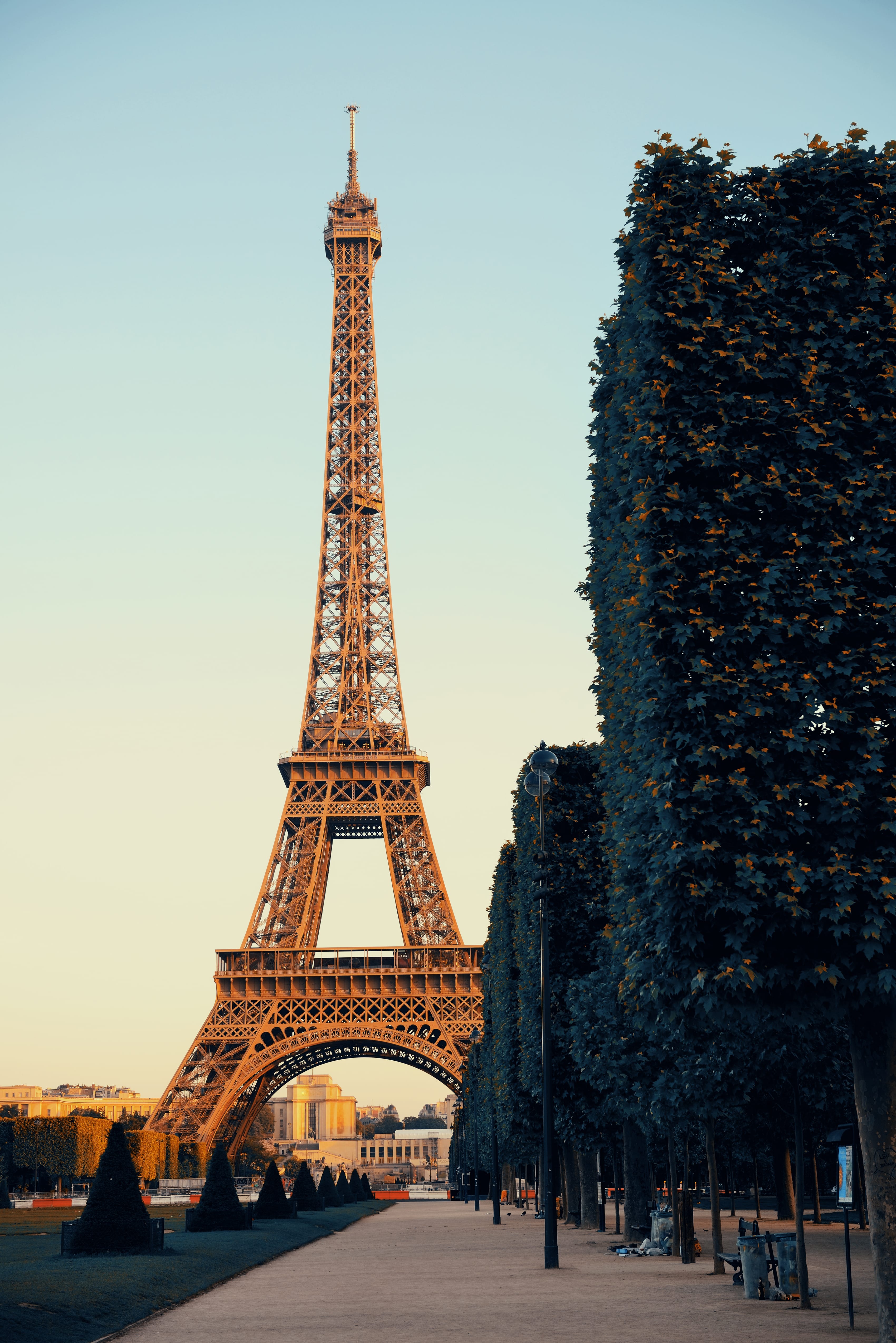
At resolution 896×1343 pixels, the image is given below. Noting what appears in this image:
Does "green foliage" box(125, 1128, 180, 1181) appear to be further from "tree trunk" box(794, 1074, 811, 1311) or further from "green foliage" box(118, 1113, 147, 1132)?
"tree trunk" box(794, 1074, 811, 1311)

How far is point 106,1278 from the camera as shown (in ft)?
66.9

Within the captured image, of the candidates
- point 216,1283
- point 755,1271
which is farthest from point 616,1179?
point 755,1271

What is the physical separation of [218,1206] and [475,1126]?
120 ft

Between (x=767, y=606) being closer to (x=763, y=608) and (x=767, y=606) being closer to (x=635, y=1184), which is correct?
(x=763, y=608)

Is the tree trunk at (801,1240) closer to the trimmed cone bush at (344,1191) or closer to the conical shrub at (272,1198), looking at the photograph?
the conical shrub at (272,1198)

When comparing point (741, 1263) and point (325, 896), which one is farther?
point (325, 896)

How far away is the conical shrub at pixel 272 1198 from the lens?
43688 millimetres

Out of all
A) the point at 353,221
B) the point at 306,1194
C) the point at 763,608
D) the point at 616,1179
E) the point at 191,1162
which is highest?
the point at 353,221

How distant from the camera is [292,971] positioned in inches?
2940

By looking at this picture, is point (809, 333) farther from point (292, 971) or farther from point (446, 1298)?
point (292, 971)

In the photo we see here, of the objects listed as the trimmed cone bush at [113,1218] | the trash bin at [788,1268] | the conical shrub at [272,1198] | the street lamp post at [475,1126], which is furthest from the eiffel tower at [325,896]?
the trash bin at [788,1268]

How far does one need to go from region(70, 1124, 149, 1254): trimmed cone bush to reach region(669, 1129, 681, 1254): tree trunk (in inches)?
403

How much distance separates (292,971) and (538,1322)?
60.7 m

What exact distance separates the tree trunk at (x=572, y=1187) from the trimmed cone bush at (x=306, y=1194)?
12.7 m
